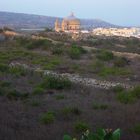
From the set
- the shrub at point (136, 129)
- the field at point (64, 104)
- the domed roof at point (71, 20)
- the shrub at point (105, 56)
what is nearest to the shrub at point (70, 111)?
the field at point (64, 104)

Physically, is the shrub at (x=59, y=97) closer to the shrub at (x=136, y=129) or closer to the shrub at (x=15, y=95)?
the shrub at (x=15, y=95)

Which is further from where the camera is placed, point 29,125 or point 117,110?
point 117,110

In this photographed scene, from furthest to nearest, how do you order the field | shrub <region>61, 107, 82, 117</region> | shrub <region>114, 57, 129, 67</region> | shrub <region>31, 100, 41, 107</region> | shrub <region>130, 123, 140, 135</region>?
shrub <region>114, 57, 129, 67</region> < shrub <region>31, 100, 41, 107</region> < shrub <region>61, 107, 82, 117</region> < the field < shrub <region>130, 123, 140, 135</region>

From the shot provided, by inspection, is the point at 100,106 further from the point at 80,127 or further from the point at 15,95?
the point at 80,127

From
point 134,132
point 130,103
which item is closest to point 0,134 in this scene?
point 134,132

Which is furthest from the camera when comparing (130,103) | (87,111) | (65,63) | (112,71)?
(65,63)

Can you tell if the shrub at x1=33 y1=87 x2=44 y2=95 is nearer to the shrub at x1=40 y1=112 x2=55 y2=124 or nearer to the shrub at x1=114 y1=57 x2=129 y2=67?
the shrub at x1=40 y1=112 x2=55 y2=124

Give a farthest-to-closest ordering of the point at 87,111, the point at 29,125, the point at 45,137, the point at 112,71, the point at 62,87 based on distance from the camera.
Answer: the point at 112,71, the point at 62,87, the point at 87,111, the point at 29,125, the point at 45,137

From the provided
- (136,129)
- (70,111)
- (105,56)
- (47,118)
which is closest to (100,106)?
(70,111)

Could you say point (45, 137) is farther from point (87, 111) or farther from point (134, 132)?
point (87, 111)

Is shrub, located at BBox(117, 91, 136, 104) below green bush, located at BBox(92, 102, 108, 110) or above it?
below

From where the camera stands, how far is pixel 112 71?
100ft

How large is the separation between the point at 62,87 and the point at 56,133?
10.1 m

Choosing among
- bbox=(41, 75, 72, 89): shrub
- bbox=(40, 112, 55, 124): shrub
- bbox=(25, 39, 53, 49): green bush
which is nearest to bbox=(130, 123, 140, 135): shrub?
bbox=(40, 112, 55, 124): shrub
